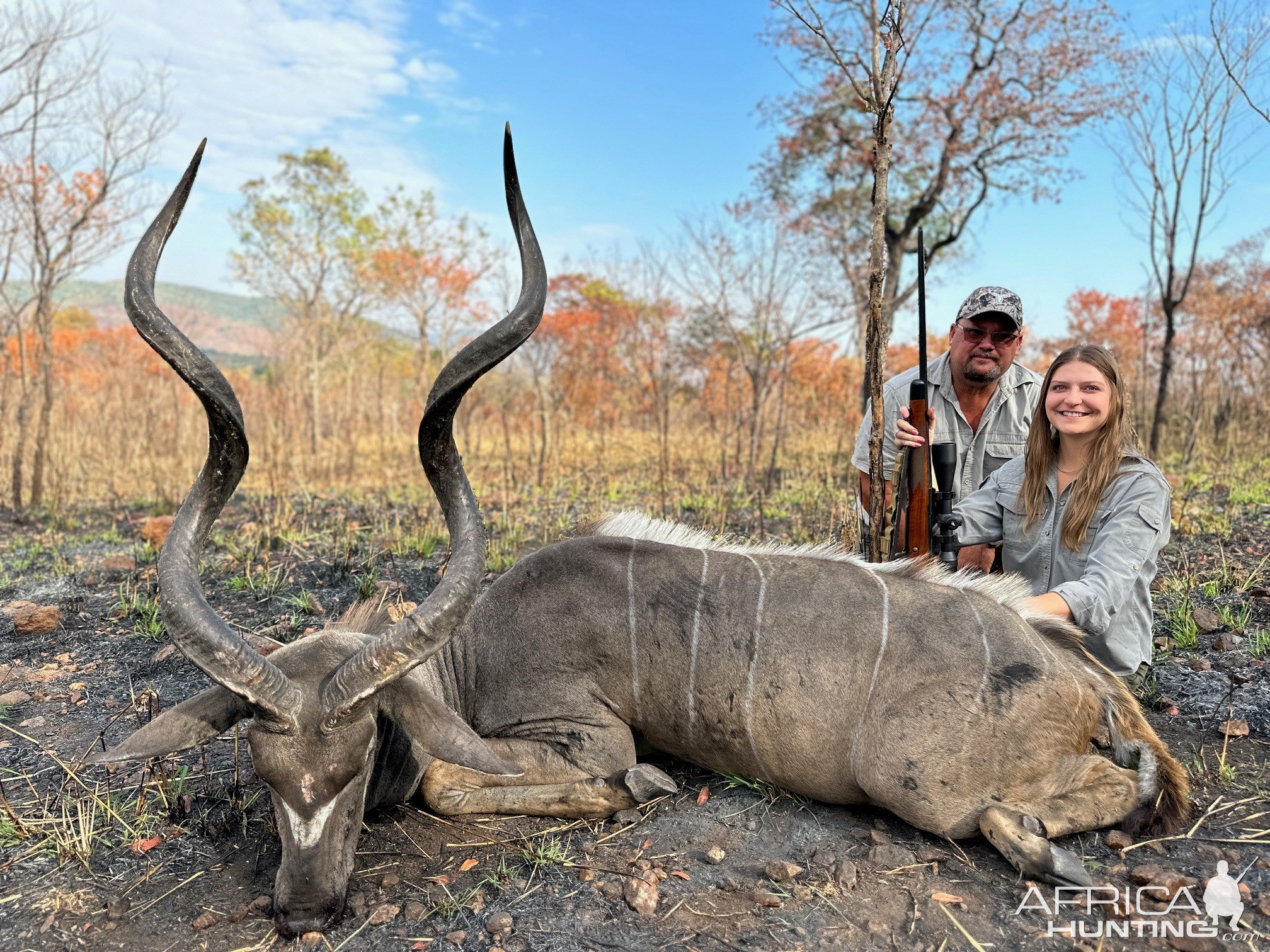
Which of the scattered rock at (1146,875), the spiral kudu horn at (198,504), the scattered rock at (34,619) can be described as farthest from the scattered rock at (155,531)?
the scattered rock at (1146,875)

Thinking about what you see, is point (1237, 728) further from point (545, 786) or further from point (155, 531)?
point (155, 531)

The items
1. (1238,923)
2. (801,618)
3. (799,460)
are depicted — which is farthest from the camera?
→ (799,460)

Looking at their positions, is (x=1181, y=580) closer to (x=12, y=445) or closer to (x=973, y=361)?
(x=973, y=361)

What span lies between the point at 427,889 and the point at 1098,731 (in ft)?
8.58

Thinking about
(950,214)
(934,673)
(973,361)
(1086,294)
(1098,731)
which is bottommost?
(1098,731)

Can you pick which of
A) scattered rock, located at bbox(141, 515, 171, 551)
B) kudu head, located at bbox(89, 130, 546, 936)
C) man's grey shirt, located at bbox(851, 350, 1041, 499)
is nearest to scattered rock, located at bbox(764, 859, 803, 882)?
kudu head, located at bbox(89, 130, 546, 936)

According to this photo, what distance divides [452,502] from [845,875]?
1829 mm

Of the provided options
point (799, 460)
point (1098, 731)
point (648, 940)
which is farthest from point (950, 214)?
point (648, 940)

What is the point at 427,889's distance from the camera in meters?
2.76

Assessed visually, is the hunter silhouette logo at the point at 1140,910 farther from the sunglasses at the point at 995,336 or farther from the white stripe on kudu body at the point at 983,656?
the sunglasses at the point at 995,336

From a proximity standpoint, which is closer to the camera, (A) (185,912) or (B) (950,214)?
(A) (185,912)

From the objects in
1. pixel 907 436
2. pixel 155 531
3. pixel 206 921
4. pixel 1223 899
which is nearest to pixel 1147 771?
pixel 1223 899

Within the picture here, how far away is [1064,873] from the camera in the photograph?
268cm

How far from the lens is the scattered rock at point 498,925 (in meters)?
2.56
